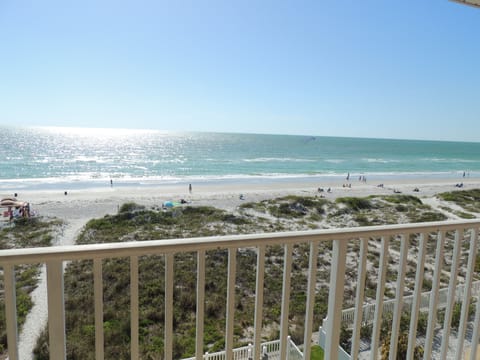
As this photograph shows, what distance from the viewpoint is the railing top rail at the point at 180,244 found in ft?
2.74

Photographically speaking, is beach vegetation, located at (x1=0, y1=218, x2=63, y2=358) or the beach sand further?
the beach sand

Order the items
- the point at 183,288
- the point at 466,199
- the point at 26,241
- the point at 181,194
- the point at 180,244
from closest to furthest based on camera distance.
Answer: the point at 180,244
the point at 183,288
the point at 26,241
the point at 466,199
the point at 181,194

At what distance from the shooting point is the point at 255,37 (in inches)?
408

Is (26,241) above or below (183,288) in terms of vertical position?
below

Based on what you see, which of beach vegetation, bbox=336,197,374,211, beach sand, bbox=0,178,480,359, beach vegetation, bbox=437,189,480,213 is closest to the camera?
beach sand, bbox=0,178,480,359

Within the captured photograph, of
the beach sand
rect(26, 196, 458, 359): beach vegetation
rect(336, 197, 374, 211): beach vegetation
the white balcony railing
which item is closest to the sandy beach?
the beach sand

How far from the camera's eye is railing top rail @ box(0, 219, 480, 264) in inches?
32.8

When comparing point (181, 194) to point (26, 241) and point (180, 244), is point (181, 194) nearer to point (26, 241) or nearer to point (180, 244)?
point (26, 241)

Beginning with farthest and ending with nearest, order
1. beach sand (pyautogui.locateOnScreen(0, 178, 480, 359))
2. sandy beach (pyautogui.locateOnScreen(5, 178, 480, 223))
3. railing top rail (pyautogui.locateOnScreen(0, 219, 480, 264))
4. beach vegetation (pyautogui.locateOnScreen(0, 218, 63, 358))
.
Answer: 1. sandy beach (pyautogui.locateOnScreen(5, 178, 480, 223))
2. beach sand (pyautogui.locateOnScreen(0, 178, 480, 359))
3. beach vegetation (pyautogui.locateOnScreen(0, 218, 63, 358))
4. railing top rail (pyautogui.locateOnScreen(0, 219, 480, 264))

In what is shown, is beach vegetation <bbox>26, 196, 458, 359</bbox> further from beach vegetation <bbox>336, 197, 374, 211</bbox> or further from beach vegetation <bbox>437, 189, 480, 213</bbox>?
beach vegetation <bbox>437, 189, 480, 213</bbox>

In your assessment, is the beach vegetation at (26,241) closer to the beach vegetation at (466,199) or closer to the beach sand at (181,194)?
the beach sand at (181,194)

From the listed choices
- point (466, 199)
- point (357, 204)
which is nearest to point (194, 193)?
point (357, 204)

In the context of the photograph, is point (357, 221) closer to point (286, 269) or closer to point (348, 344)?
point (348, 344)

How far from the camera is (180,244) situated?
3.11 feet
